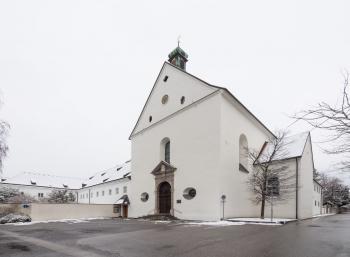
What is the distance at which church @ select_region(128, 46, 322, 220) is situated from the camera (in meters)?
22.1

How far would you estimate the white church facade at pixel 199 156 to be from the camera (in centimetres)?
2211

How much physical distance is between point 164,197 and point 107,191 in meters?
22.5

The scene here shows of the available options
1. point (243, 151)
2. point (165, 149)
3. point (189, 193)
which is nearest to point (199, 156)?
point (189, 193)

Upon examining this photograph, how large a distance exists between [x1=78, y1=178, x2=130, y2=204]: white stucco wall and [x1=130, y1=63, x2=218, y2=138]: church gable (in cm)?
1142

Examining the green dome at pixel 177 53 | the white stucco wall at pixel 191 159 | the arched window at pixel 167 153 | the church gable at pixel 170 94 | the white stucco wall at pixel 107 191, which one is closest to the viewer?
the white stucco wall at pixel 191 159

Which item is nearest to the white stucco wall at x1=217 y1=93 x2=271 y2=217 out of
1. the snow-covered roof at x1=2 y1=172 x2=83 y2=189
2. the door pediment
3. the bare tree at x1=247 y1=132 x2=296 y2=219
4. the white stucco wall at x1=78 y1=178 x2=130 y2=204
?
the bare tree at x1=247 y1=132 x2=296 y2=219

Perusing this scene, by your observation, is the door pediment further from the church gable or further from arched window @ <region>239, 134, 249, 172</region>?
arched window @ <region>239, 134, 249, 172</region>

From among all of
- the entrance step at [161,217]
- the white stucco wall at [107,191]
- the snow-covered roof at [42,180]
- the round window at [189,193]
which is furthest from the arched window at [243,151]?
the snow-covered roof at [42,180]

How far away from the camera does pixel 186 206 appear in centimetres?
2331

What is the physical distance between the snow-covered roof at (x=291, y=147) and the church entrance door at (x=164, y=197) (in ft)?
31.5

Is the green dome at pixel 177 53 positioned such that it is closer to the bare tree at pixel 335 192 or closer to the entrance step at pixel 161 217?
the entrance step at pixel 161 217

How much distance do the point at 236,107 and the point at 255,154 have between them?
5074 mm

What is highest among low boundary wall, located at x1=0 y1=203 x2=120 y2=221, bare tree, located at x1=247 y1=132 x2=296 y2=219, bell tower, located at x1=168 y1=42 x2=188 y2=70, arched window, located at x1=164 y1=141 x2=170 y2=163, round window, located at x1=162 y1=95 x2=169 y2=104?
bell tower, located at x1=168 y1=42 x2=188 y2=70

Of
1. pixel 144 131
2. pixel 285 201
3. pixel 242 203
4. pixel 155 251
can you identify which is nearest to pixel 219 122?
pixel 242 203
